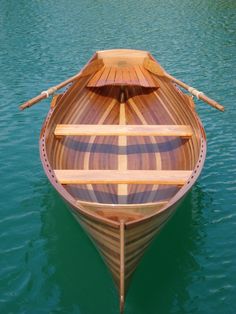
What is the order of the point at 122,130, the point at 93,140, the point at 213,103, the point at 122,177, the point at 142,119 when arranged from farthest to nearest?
the point at 142,119, the point at 93,140, the point at 122,130, the point at 213,103, the point at 122,177

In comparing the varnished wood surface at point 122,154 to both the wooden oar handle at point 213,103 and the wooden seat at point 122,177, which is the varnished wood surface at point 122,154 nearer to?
the wooden seat at point 122,177

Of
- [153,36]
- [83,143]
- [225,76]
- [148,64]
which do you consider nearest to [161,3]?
[153,36]

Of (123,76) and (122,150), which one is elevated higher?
(123,76)

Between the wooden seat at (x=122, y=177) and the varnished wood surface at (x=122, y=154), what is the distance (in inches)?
1.0

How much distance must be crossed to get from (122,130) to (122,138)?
127 centimetres

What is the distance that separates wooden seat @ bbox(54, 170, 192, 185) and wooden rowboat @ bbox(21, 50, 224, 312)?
0.03 metres

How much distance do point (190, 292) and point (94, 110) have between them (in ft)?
24.5

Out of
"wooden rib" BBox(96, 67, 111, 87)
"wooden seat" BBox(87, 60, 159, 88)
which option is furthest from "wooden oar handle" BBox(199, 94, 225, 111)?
"wooden rib" BBox(96, 67, 111, 87)

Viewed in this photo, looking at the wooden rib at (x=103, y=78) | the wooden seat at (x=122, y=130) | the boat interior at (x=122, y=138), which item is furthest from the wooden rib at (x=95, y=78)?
the wooden seat at (x=122, y=130)

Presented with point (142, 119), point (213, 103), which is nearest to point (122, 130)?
point (142, 119)

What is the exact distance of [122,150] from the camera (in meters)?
13.6

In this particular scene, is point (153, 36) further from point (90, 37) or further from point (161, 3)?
point (161, 3)

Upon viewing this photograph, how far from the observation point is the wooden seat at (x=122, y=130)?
→ 1268 cm

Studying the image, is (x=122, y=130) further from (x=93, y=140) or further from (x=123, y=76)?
(x=123, y=76)
